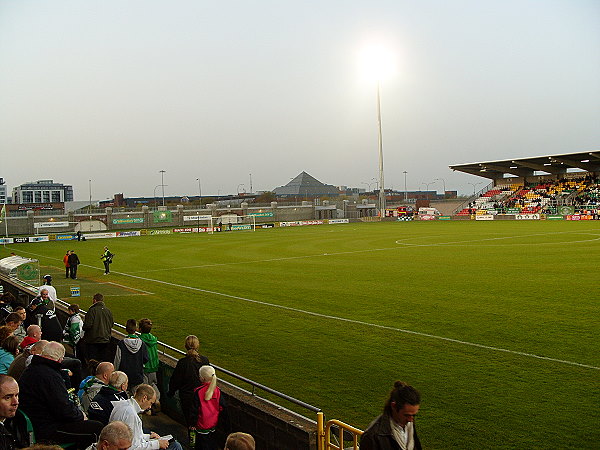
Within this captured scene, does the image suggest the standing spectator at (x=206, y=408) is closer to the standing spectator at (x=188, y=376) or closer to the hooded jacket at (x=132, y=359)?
the standing spectator at (x=188, y=376)

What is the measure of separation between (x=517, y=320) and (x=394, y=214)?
255 ft

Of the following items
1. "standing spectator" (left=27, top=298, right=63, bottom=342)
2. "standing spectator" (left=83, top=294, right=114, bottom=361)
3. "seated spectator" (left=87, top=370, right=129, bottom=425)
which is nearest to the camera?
"seated spectator" (left=87, top=370, right=129, bottom=425)

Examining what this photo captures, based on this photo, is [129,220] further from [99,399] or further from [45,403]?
[45,403]

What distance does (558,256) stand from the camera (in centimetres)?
3014

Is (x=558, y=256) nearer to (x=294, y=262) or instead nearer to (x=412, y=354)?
(x=294, y=262)

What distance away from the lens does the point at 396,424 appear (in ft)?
14.9

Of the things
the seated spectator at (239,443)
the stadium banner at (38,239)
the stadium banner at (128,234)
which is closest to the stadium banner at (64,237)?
the stadium banner at (38,239)

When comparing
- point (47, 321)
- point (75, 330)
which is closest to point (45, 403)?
point (47, 321)

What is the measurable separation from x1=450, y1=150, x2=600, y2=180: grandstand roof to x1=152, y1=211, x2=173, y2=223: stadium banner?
42092 mm

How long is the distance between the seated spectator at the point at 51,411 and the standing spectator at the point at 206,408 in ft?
3.84

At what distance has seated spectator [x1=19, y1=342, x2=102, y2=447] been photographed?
5914 mm

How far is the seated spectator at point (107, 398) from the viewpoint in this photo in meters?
6.19

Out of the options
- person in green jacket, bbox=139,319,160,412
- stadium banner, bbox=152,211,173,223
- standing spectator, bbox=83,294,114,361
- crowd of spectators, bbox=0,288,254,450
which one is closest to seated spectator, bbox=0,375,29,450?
crowd of spectators, bbox=0,288,254,450

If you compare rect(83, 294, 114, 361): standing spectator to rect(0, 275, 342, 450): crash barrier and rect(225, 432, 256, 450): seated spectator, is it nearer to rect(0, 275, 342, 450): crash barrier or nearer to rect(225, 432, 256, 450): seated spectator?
rect(0, 275, 342, 450): crash barrier
